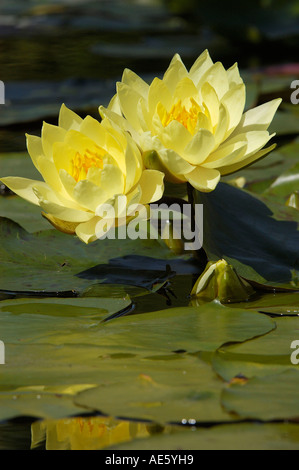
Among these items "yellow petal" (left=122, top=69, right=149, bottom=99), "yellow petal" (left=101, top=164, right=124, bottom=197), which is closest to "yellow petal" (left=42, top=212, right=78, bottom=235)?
"yellow petal" (left=101, top=164, right=124, bottom=197)

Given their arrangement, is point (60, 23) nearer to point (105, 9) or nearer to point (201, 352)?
point (105, 9)

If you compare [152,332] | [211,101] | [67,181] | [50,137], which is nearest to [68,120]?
[50,137]

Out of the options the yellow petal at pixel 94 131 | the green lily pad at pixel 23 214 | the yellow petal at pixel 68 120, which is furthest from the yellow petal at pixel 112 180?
the green lily pad at pixel 23 214

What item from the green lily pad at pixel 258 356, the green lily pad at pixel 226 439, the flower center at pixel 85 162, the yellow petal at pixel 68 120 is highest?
the yellow petal at pixel 68 120

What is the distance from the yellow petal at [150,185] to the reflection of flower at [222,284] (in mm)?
192

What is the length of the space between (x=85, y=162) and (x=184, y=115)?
0.23m

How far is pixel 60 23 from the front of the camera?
4.96 m

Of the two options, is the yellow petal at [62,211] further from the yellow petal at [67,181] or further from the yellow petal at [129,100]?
the yellow petal at [129,100]

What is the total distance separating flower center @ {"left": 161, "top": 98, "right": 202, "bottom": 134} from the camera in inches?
54.8

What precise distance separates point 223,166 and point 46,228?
0.60 m

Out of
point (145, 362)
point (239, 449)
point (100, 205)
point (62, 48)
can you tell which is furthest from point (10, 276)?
point (62, 48)

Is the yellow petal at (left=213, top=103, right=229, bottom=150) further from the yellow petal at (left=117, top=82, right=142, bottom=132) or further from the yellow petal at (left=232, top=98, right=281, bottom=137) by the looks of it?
the yellow petal at (left=117, top=82, right=142, bottom=132)

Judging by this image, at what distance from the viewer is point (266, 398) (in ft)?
3.28

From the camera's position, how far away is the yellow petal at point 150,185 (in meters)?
1.36
